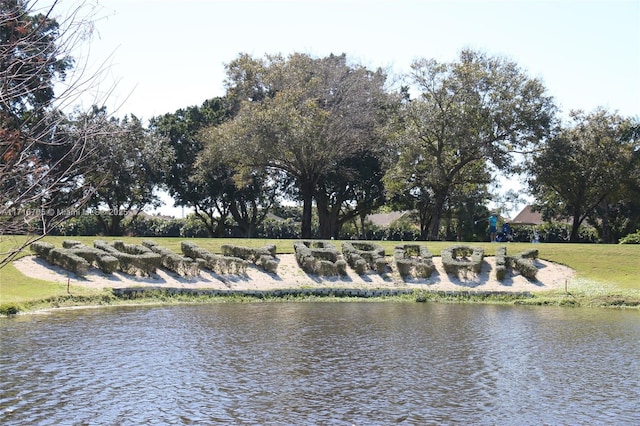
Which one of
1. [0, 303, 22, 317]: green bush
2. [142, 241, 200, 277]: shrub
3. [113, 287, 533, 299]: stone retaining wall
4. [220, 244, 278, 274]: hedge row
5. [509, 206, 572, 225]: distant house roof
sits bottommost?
[0, 303, 22, 317]: green bush

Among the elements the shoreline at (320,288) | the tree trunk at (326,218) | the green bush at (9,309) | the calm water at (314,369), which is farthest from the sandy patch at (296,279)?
the tree trunk at (326,218)

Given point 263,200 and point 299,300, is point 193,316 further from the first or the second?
point 263,200

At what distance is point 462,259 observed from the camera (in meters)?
37.0

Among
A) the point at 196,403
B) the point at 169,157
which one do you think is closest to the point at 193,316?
the point at 196,403

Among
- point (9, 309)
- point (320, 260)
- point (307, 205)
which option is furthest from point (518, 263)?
point (9, 309)

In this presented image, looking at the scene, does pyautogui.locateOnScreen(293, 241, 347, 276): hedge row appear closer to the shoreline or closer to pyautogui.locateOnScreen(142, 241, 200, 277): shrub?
the shoreline

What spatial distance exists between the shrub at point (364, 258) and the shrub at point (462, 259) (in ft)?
10.2

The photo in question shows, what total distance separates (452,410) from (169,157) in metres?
49.8

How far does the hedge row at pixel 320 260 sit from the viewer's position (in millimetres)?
35000

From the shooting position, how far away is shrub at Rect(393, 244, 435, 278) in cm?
3491

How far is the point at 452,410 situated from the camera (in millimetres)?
12781

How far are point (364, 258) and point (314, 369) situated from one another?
66.5ft

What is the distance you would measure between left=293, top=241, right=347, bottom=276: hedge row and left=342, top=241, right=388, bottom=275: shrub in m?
0.59

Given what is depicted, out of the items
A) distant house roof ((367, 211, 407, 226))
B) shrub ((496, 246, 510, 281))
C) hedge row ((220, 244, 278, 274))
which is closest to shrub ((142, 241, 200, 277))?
hedge row ((220, 244, 278, 274))
